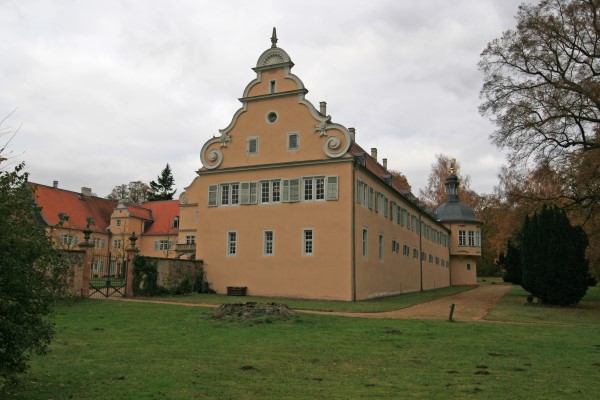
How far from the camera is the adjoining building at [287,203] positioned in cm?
2814

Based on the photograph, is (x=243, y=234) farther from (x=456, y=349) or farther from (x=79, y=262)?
(x=456, y=349)

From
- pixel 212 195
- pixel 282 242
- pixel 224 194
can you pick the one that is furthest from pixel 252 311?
pixel 212 195

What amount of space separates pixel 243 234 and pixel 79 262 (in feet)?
31.3

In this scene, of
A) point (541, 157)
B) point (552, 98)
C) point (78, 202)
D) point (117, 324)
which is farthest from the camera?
point (78, 202)

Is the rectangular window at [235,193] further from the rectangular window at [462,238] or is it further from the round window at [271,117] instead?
the rectangular window at [462,238]

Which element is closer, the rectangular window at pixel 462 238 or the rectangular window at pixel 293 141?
the rectangular window at pixel 293 141

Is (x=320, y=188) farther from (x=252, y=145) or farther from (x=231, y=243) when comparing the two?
(x=231, y=243)

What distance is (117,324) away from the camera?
16062mm

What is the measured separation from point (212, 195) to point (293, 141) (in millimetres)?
5850

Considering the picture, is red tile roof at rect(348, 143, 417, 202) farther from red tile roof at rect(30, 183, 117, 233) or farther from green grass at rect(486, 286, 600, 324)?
red tile roof at rect(30, 183, 117, 233)

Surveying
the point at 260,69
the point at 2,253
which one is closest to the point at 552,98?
the point at 260,69

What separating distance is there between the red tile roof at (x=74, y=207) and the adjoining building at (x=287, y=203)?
2951 centimetres

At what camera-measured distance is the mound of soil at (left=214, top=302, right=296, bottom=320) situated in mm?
16844

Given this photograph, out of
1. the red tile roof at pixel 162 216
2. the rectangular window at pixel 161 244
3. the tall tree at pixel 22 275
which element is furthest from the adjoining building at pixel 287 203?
the red tile roof at pixel 162 216
